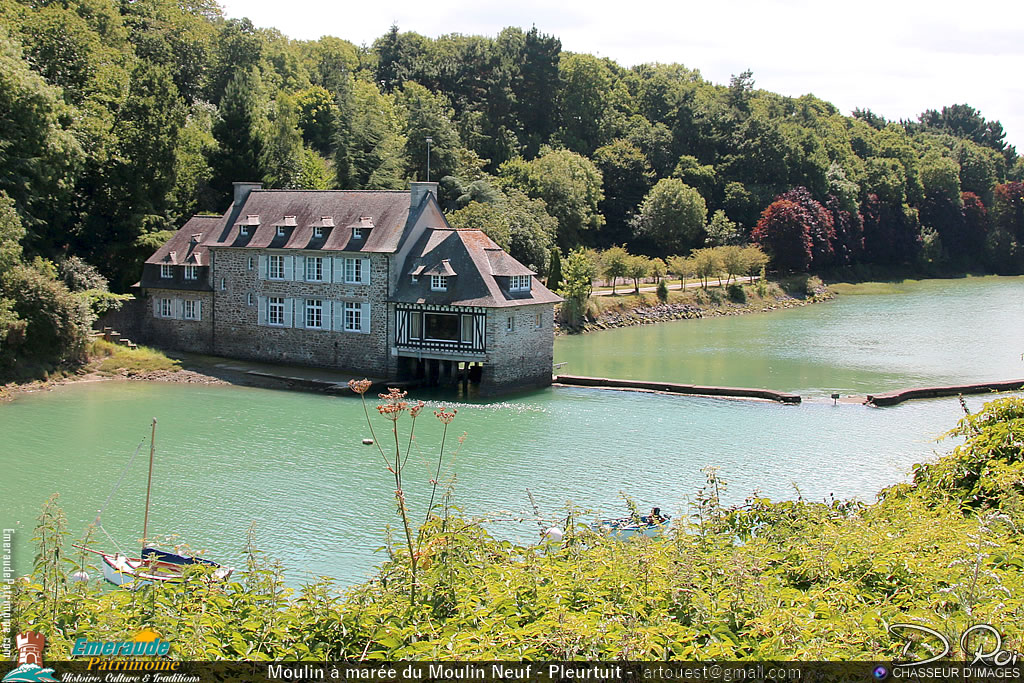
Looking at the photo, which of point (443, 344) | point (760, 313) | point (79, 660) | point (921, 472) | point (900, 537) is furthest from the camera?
point (760, 313)

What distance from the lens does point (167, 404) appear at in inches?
1176

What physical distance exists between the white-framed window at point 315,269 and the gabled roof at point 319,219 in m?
0.41

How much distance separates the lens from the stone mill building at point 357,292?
1280 inches

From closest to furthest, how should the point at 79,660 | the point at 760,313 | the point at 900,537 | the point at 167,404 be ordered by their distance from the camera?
the point at 79,660
the point at 900,537
the point at 167,404
the point at 760,313

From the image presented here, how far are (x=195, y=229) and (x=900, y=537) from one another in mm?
32493

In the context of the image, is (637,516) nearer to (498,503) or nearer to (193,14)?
(498,503)

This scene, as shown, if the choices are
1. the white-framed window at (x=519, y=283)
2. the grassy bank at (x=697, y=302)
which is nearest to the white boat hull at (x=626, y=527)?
the white-framed window at (x=519, y=283)

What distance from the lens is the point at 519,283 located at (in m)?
33.3

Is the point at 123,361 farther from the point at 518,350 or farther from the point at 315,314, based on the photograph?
the point at 518,350

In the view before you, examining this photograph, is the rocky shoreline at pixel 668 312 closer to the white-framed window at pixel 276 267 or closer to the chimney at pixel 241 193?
the chimney at pixel 241 193

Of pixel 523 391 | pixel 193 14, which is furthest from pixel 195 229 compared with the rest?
pixel 193 14

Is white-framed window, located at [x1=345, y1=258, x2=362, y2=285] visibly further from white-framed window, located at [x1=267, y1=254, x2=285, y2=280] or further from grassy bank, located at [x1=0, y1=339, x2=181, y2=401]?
grassy bank, located at [x1=0, y1=339, x2=181, y2=401]

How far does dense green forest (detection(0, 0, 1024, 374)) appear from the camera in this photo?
127ft

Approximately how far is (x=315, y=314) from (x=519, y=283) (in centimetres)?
695
